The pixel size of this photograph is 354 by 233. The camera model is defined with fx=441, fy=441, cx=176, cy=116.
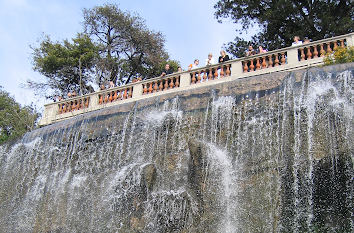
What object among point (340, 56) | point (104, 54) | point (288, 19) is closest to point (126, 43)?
point (104, 54)

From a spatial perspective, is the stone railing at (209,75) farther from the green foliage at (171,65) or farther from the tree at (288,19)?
the green foliage at (171,65)

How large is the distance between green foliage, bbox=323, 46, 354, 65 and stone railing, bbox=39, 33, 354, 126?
0.33 m

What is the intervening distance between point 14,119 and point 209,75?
16195 millimetres

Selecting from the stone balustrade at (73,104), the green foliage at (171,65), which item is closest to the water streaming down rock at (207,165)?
the stone balustrade at (73,104)

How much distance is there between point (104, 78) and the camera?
957 inches

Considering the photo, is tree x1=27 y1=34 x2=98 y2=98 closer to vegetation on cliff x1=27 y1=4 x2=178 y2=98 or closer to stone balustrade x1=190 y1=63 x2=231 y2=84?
vegetation on cliff x1=27 y1=4 x2=178 y2=98

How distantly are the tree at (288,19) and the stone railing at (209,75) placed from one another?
6.97 metres

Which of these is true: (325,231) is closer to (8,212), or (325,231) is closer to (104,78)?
(8,212)

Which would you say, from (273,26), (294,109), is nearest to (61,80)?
(273,26)

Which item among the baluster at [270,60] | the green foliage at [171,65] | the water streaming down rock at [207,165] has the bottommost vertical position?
the water streaming down rock at [207,165]

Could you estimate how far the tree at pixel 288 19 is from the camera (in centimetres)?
1895

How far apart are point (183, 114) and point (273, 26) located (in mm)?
11120

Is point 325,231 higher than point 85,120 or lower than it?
lower

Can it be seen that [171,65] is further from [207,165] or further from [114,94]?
[207,165]
